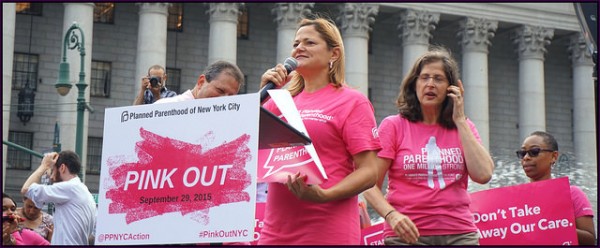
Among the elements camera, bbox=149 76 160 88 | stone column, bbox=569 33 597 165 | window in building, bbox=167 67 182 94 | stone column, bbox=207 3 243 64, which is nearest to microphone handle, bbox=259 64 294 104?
camera, bbox=149 76 160 88

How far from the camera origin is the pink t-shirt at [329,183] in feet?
18.8

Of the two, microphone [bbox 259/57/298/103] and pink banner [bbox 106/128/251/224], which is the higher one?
microphone [bbox 259/57/298/103]

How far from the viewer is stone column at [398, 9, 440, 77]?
4812cm

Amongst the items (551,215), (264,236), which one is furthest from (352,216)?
(551,215)

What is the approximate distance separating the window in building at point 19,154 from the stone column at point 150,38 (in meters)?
5.76

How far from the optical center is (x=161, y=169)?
5367 mm

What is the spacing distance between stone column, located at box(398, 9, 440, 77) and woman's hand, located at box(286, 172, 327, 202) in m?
42.7

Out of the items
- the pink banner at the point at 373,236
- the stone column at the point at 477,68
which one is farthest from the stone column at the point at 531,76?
the pink banner at the point at 373,236

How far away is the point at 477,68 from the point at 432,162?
1707 inches

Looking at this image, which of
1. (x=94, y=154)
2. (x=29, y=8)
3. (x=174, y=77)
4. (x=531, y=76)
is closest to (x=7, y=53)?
(x=29, y=8)

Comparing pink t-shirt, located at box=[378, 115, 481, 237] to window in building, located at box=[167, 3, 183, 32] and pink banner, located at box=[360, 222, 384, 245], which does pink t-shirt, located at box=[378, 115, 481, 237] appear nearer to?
pink banner, located at box=[360, 222, 384, 245]

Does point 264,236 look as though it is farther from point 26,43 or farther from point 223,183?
point 26,43

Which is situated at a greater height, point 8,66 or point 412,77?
point 8,66

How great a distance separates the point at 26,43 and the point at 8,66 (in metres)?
5.49
